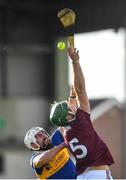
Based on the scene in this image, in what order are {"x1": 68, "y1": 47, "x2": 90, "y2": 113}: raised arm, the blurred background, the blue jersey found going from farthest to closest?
the blurred background, the blue jersey, {"x1": 68, "y1": 47, "x2": 90, "y2": 113}: raised arm

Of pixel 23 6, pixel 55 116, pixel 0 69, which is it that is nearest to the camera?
pixel 55 116

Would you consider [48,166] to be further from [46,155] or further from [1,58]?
[1,58]

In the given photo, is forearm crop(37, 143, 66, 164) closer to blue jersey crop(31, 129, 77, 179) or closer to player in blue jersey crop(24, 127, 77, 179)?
player in blue jersey crop(24, 127, 77, 179)

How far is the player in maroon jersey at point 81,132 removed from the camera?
6.73 meters

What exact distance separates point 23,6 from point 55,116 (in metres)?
14.7

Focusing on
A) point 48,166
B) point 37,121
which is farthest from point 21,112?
point 48,166

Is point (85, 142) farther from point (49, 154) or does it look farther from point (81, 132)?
point (49, 154)

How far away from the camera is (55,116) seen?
22.0 feet

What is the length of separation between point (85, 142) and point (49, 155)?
352mm

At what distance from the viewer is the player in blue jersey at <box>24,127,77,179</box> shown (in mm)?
6922

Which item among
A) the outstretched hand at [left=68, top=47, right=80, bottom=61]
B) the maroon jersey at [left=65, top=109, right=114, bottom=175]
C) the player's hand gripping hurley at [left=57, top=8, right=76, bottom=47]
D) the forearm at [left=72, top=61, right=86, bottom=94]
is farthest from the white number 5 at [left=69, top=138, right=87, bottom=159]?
the player's hand gripping hurley at [left=57, top=8, right=76, bottom=47]

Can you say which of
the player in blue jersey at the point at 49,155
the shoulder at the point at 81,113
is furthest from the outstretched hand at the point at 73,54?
the player in blue jersey at the point at 49,155

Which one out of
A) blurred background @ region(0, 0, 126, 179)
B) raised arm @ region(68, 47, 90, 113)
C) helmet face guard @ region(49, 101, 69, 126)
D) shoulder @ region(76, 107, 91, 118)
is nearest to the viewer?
helmet face guard @ region(49, 101, 69, 126)

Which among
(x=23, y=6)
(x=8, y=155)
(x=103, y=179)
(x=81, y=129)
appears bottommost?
(x=8, y=155)
